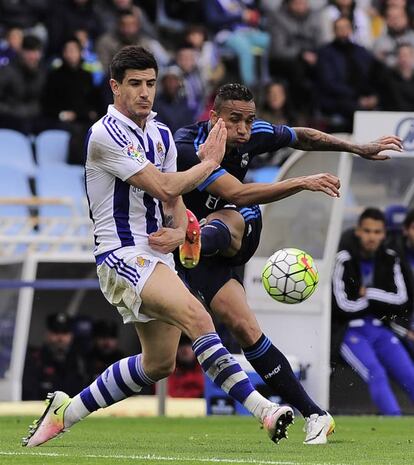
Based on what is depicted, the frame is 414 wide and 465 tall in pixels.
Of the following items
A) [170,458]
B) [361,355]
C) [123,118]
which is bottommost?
[361,355]

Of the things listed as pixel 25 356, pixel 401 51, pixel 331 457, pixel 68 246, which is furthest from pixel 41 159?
pixel 331 457

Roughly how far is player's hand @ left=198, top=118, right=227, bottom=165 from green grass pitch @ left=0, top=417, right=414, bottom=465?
67.4 inches

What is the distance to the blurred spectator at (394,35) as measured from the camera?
73.9 feet

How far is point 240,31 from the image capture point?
21141 mm

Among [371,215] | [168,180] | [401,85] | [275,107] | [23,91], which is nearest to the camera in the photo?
[168,180]

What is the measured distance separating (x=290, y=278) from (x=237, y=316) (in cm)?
46

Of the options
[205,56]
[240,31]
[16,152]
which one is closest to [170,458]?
[16,152]

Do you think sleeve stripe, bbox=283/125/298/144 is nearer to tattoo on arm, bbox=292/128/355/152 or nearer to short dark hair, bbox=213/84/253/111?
tattoo on arm, bbox=292/128/355/152

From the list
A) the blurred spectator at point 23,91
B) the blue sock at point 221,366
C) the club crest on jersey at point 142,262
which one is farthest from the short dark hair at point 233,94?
the blurred spectator at point 23,91

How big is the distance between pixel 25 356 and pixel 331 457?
24.0 feet

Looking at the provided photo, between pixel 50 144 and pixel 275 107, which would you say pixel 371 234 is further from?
pixel 50 144

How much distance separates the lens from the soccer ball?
378 inches

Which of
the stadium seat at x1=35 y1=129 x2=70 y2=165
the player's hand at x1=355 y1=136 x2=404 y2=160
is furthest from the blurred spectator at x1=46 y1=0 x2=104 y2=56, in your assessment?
the player's hand at x1=355 y1=136 x2=404 y2=160

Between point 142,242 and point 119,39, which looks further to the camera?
point 119,39
